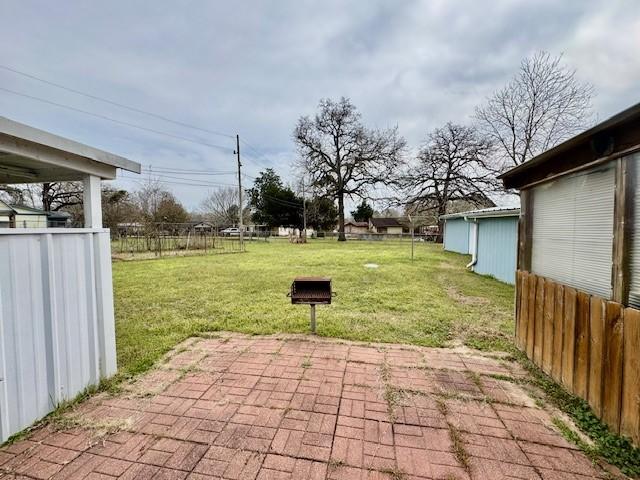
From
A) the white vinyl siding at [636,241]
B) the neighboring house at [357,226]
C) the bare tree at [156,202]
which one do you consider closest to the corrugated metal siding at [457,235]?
the white vinyl siding at [636,241]

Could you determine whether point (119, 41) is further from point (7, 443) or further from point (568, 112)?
point (568, 112)

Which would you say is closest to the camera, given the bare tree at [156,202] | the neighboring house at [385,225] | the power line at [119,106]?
the power line at [119,106]

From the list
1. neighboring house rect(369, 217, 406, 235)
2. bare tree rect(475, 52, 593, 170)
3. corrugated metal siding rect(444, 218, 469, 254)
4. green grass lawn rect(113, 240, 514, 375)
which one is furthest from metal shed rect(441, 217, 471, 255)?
neighboring house rect(369, 217, 406, 235)

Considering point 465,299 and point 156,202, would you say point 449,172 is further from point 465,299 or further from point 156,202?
point 156,202

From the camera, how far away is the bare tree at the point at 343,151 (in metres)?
24.7

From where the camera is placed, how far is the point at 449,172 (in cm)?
2366

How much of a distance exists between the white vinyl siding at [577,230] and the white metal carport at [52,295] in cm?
393

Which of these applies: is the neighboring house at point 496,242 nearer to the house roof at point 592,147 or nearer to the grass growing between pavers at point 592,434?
the house roof at point 592,147

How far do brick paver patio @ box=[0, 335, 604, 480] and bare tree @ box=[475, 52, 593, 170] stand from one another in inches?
564

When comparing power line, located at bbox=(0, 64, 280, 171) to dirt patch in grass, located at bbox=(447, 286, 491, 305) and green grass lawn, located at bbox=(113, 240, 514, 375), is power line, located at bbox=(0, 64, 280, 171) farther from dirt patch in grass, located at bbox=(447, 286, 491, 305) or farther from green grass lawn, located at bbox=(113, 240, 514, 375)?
dirt patch in grass, located at bbox=(447, 286, 491, 305)

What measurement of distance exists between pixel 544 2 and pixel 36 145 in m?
9.14

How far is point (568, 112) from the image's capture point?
14617 mm

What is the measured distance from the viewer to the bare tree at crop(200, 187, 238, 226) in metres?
44.1

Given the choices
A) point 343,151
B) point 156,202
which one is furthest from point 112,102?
point 343,151
